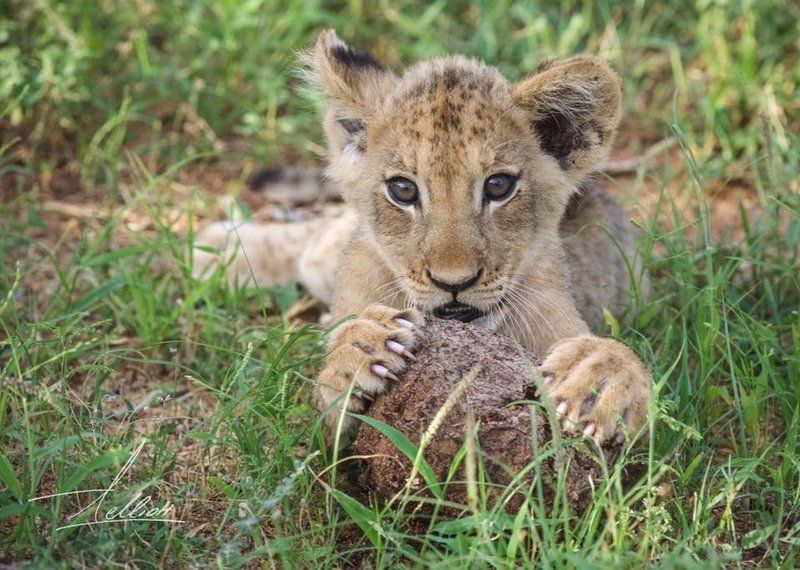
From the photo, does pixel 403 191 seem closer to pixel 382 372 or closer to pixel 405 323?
pixel 405 323

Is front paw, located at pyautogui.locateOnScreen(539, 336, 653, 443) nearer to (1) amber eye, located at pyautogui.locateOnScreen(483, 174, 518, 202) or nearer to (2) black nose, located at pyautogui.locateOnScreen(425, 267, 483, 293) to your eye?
(2) black nose, located at pyautogui.locateOnScreen(425, 267, 483, 293)

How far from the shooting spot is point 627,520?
3117mm

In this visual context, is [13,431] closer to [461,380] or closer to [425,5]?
[461,380]

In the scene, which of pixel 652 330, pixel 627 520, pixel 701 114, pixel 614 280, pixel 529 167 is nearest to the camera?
pixel 627 520

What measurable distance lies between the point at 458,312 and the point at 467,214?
33 cm

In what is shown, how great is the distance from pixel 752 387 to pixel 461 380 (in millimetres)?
1393

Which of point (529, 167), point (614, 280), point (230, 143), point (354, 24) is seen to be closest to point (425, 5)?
point (354, 24)

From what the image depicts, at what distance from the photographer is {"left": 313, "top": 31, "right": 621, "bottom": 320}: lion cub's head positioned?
3.67 metres

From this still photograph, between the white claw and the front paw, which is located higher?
the white claw

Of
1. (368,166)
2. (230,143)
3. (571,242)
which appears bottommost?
(230,143)

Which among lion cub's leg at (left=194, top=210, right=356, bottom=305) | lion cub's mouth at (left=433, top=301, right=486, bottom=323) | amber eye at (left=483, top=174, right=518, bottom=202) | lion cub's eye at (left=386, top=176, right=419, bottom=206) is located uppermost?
amber eye at (left=483, top=174, right=518, bottom=202)

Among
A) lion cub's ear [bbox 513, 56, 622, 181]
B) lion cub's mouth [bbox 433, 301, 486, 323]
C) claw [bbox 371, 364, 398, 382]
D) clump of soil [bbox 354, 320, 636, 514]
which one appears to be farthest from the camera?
lion cub's ear [bbox 513, 56, 622, 181]
